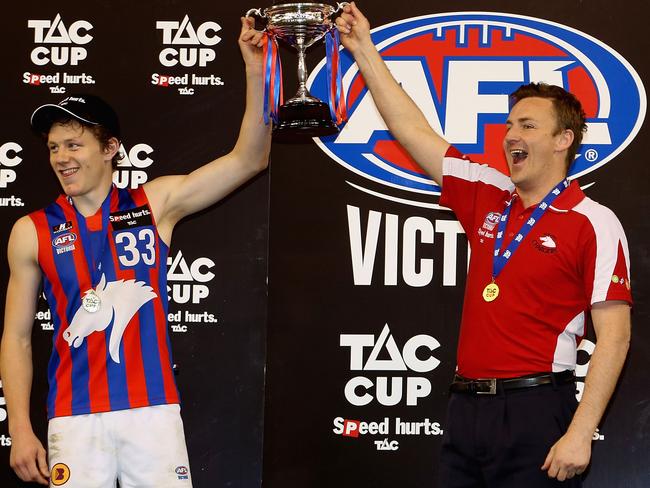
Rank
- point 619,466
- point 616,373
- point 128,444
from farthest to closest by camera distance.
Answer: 1. point 619,466
2. point 128,444
3. point 616,373

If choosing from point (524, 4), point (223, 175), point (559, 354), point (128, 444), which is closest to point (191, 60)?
point (223, 175)

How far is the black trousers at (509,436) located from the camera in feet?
9.67

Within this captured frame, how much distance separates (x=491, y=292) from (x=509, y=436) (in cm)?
46

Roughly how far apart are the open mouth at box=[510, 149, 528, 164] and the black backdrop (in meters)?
0.67

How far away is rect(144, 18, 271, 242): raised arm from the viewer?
3379 mm

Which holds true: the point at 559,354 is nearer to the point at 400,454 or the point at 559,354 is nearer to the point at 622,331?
the point at 622,331

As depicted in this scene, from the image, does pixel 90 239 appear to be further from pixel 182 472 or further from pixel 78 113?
pixel 182 472

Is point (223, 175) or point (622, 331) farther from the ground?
point (223, 175)

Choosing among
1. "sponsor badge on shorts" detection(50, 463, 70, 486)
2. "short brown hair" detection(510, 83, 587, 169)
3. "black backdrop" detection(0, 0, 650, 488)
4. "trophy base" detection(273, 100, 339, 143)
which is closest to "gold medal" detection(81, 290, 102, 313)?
"sponsor badge on shorts" detection(50, 463, 70, 486)

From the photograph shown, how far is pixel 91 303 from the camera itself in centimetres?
323

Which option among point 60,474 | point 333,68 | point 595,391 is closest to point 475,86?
point 333,68

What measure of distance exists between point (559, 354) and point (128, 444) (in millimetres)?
1437

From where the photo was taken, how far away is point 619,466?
3727mm

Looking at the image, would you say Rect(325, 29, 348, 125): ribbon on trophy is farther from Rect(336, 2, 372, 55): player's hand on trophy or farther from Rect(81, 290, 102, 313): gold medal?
Rect(81, 290, 102, 313): gold medal
